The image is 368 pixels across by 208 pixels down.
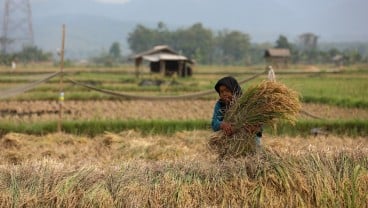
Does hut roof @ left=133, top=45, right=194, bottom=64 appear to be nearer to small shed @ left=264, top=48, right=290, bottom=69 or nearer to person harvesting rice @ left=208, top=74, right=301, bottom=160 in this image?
small shed @ left=264, top=48, right=290, bottom=69

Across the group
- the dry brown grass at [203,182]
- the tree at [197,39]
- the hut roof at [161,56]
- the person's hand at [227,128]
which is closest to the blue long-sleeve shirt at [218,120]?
the person's hand at [227,128]

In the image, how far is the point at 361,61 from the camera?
57656 mm

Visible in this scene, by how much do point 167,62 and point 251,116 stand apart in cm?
2947

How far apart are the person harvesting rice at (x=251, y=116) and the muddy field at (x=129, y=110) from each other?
23.3 feet

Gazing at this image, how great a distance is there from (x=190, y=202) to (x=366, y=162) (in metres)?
1.61

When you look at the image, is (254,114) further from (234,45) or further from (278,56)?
(234,45)

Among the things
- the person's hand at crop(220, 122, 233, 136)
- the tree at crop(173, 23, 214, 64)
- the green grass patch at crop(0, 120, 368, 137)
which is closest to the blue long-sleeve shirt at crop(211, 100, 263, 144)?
the person's hand at crop(220, 122, 233, 136)

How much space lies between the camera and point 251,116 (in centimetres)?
388

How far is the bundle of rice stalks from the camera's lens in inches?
149

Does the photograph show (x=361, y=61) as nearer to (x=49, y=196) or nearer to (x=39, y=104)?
(x=39, y=104)

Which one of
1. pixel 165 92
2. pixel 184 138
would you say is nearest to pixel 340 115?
pixel 184 138

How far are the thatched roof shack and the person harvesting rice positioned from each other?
2594 centimetres

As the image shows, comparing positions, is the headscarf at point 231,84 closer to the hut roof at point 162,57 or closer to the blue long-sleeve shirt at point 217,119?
the blue long-sleeve shirt at point 217,119

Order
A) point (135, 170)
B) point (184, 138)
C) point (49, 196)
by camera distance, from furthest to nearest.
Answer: point (184, 138) → point (135, 170) → point (49, 196)
